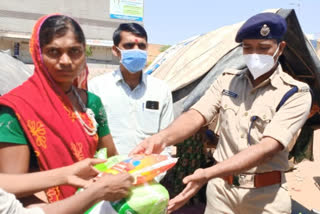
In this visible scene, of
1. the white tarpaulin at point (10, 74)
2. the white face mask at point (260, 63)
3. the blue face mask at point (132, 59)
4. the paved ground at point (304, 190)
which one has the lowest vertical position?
the paved ground at point (304, 190)

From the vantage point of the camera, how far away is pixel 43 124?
1.61m

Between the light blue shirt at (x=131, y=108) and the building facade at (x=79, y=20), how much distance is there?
20.5 m

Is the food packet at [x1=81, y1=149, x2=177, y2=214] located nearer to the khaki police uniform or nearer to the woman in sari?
the woman in sari

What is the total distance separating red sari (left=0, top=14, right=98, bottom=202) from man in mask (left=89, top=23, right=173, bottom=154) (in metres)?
1.23

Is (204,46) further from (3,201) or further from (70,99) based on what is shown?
(3,201)

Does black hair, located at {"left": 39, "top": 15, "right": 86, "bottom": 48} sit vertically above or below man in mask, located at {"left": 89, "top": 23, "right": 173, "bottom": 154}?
above

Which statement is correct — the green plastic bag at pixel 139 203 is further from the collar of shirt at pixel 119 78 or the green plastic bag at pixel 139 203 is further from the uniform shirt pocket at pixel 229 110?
the collar of shirt at pixel 119 78

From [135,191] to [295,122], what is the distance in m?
1.12

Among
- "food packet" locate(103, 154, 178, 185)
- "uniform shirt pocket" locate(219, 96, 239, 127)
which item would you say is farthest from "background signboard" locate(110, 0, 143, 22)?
"food packet" locate(103, 154, 178, 185)

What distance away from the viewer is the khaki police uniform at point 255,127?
6.98ft

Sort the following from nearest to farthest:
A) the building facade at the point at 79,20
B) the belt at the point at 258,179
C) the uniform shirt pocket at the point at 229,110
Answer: the belt at the point at 258,179, the uniform shirt pocket at the point at 229,110, the building facade at the point at 79,20

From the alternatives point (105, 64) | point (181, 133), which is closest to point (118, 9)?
point (105, 64)

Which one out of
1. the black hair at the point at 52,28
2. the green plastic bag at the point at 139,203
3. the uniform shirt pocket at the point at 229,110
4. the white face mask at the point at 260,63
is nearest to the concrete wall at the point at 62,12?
the uniform shirt pocket at the point at 229,110

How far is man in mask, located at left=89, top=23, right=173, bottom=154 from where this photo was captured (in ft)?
10.0
